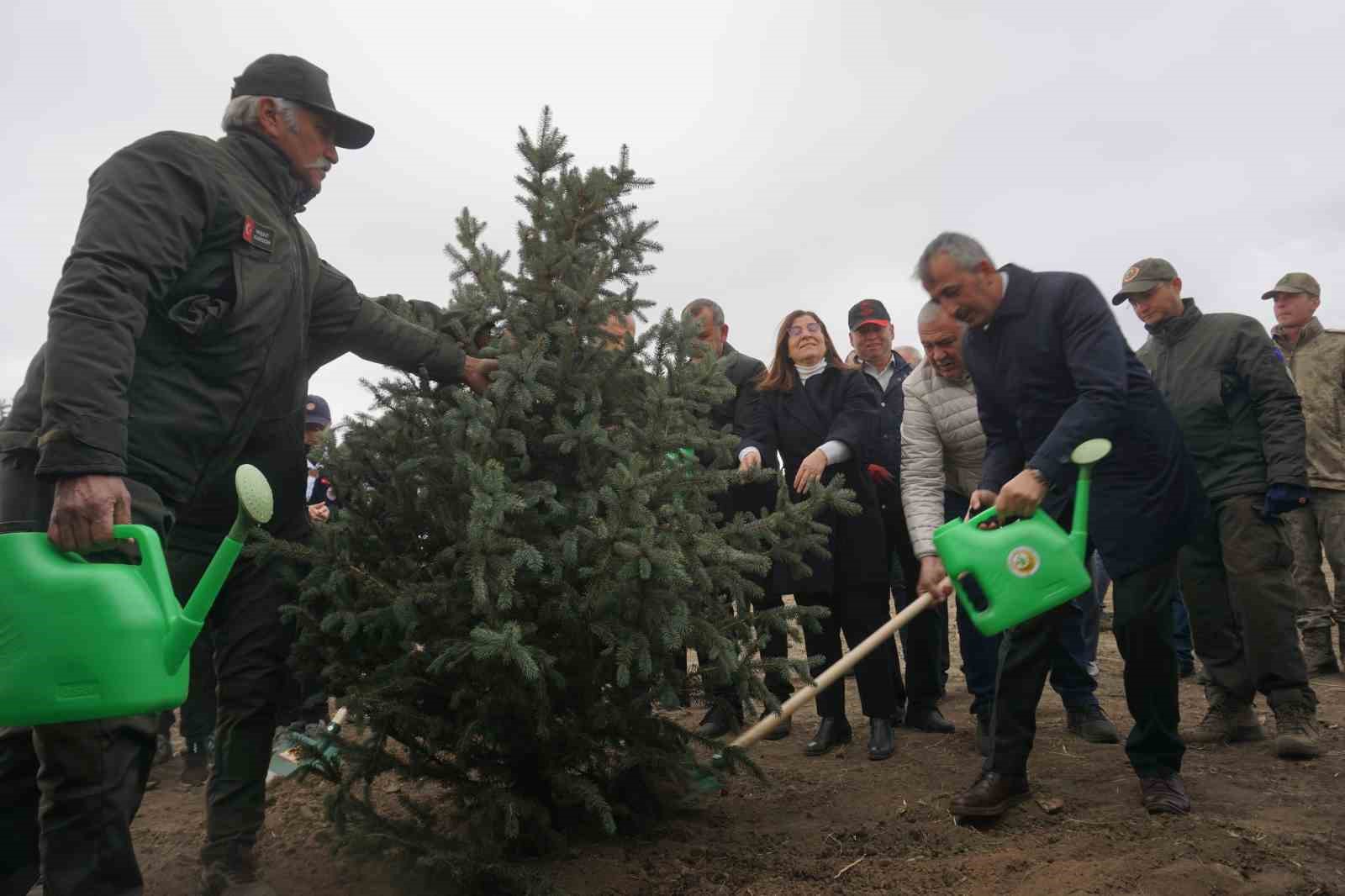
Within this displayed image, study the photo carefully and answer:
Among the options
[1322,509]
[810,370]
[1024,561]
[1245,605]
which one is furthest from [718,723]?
[1322,509]

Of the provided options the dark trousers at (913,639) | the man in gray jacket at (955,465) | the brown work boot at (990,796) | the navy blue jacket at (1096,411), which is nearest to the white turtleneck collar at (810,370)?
the man in gray jacket at (955,465)

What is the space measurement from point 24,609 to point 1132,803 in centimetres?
344

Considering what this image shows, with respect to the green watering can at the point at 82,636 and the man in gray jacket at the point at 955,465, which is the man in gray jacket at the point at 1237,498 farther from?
the green watering can at the point at 82,636

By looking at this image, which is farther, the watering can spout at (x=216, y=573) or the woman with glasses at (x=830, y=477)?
the woman with glasses at (x=830, y=477)

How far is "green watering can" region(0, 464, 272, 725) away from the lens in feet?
6.52

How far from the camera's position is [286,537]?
327 cm

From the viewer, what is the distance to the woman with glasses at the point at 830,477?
14.8 feet

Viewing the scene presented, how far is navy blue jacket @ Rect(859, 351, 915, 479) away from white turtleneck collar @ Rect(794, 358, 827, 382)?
20 cm

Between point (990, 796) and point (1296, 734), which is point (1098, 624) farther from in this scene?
point (990, 796)

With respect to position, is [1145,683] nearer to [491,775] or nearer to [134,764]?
[491,775]

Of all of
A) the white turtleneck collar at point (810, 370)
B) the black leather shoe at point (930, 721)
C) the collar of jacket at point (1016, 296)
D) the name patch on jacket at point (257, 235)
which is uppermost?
the name patch on jacket at point (257, 235)

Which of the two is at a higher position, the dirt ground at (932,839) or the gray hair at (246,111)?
the gray hair at (246,111)

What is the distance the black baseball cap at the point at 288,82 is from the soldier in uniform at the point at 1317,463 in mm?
6023

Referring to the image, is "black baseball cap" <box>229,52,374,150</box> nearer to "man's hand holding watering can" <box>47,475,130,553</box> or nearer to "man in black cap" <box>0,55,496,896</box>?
"man in black cap" <box>0,55,496,896</box>
